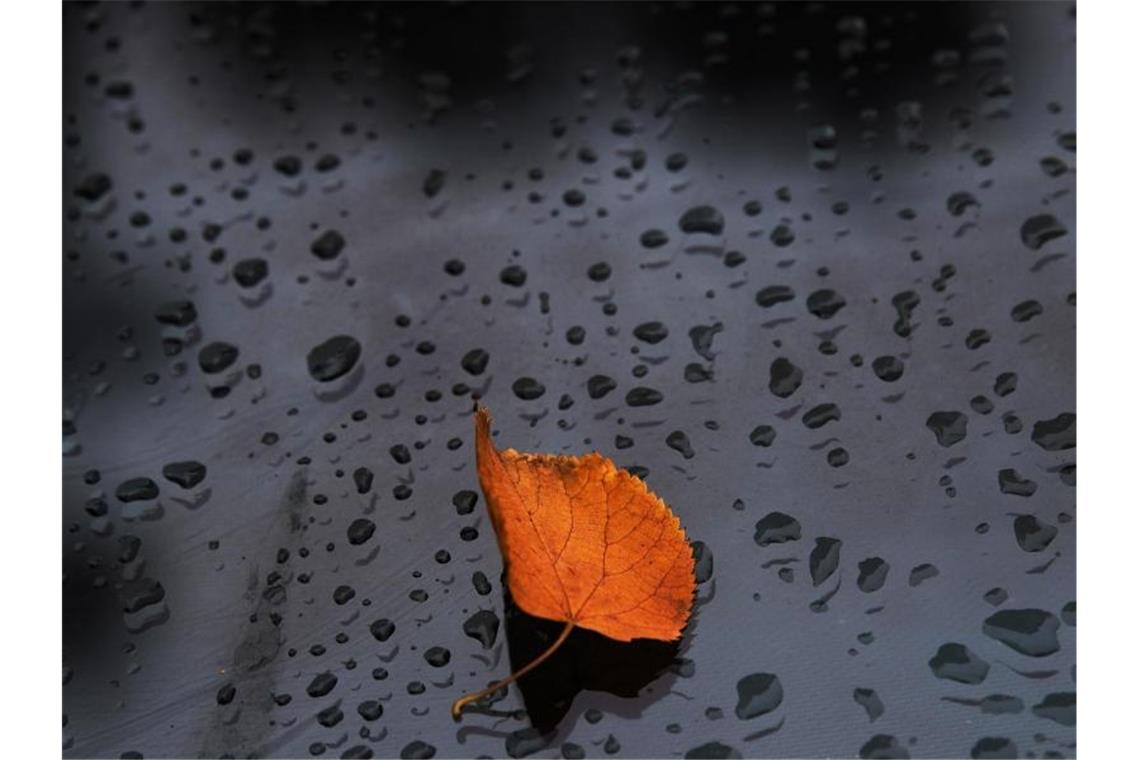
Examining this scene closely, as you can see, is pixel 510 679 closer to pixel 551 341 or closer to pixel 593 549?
pixel 593 549

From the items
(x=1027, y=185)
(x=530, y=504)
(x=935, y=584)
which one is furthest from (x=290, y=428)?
(x=1027, y=185)

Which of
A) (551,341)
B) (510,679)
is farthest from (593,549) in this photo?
(551,341)

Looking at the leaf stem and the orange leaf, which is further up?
the orange leaf

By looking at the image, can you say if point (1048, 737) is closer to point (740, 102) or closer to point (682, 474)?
point (682, 474)

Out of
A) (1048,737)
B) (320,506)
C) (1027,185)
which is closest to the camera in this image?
(1048,737)
